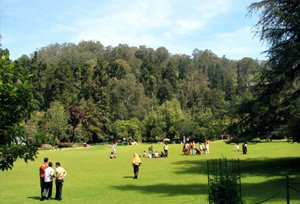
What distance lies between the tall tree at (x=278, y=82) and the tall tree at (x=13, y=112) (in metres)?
19.6

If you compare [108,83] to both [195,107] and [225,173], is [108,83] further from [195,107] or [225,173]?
[225,173]

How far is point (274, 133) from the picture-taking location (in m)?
27.0

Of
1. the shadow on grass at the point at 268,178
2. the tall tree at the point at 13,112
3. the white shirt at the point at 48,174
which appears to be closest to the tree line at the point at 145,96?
the tall tree at the point at 13,112

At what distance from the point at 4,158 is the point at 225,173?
674cm

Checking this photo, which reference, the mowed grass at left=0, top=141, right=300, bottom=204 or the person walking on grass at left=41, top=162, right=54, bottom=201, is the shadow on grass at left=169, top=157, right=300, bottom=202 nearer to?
the mowed grass at left=0, top=141, right=300, bottom=204

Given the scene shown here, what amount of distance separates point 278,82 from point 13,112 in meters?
22.5

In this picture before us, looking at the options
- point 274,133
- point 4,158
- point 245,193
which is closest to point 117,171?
point 274,133

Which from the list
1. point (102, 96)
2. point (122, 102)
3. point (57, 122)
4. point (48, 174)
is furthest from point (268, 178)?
point (122, 102)

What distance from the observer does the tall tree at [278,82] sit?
2503 centimetres

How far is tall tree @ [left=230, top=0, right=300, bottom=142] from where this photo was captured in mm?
25031

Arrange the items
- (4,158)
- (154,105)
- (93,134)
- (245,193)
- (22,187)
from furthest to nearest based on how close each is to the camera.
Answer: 1. (154,105)
2. (93,134)
3. (22,187)
4. (245,193)
5. (4,158)

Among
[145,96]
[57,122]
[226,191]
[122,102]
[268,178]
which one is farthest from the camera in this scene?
[145,96]

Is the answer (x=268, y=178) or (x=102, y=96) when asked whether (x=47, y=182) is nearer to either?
(x=268, y=178)

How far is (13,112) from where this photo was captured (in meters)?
6.89
